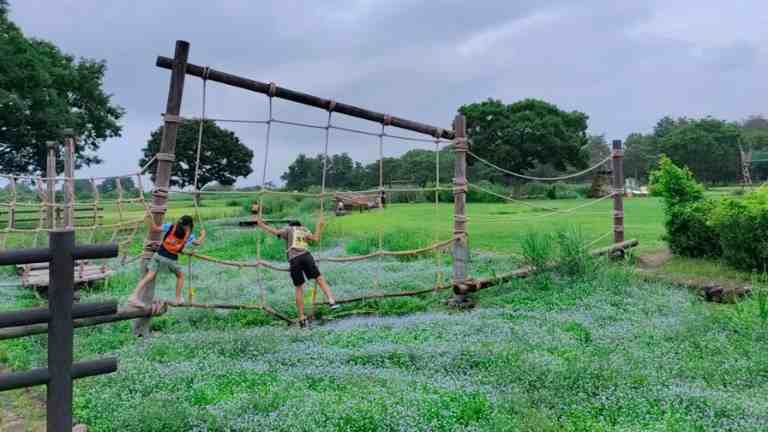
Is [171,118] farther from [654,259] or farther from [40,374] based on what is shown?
[654,259]

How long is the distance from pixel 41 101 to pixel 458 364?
23.5 meters

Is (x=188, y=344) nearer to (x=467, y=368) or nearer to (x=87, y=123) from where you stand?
(x=467, y=368)

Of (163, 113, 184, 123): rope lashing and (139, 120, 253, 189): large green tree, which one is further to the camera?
(139, 120, 253, 189): large green tree

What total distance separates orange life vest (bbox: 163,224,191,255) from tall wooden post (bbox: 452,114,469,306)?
3009 millimetres

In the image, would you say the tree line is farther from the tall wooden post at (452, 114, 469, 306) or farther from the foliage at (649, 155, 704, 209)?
the foliage at (649, 155, 704, 209)

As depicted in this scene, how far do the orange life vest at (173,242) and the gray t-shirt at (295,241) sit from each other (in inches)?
40.9

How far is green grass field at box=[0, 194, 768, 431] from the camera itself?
3156mm

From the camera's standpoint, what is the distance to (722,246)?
7281mm

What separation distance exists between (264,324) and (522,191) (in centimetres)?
3055

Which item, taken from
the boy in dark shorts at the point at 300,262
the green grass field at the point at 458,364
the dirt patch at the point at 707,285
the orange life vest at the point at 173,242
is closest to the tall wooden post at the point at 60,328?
the green grass field at the point at 458,364

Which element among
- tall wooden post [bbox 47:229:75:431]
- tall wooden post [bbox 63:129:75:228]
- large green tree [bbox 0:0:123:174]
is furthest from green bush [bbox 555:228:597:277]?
large green tree [bbox 0:0:123:174]

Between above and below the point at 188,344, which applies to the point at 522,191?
above

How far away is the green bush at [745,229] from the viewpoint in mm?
6656

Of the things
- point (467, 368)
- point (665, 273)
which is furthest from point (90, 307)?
point (665, 273)
